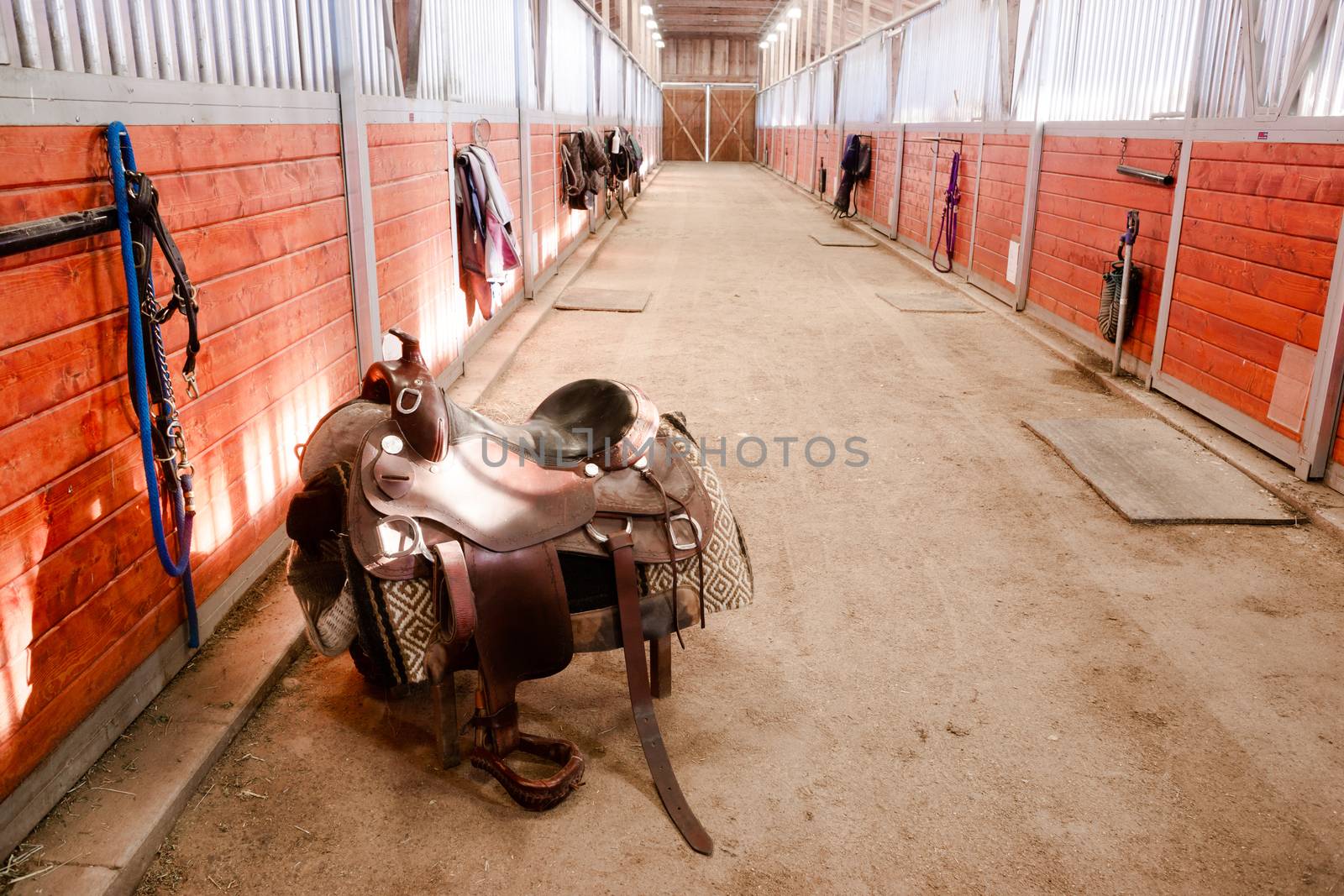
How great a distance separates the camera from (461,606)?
180 centimetres

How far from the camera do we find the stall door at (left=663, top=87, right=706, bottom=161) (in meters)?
34.8

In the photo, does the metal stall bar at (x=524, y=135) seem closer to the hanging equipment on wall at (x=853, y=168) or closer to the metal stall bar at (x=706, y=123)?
the hanging equipment on wall at (x=853, y=168)

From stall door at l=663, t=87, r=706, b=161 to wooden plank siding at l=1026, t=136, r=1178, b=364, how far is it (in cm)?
2943

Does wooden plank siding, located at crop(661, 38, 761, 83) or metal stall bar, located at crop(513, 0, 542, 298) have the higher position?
wooden plank siding, located at crop(661, 38, 761, 83)

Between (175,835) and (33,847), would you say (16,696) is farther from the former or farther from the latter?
(175,835)

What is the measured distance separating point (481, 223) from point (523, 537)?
3.67 metres

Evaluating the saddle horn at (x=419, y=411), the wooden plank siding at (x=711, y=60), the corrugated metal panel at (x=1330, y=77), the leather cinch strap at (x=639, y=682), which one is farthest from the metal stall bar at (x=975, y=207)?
the wooden plank siding at (x=711, y=60)

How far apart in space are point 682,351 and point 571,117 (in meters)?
5.16

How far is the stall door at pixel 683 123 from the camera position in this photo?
34781 mm

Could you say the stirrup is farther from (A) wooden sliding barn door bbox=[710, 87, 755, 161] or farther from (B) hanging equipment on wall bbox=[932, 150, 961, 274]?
(A) wooden sliding barn door bbox=[710, 87, 755, 161]

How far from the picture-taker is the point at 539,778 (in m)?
2.04

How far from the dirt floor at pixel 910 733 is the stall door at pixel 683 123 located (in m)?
33.0

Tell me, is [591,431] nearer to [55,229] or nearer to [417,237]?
[55,229]

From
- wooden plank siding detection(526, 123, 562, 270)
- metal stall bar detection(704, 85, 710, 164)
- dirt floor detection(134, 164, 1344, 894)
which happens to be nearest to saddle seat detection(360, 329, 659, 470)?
dirt floor detection(134, 164, 1344, 894)
